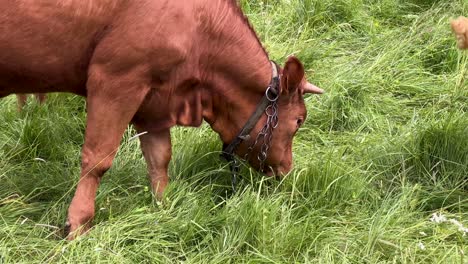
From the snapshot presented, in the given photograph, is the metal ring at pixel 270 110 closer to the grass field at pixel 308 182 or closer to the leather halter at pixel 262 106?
the leather halter at pixel 262 106

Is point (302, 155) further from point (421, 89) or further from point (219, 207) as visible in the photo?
point (421, 89)

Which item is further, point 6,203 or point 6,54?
point 6,203

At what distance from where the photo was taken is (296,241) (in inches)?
187

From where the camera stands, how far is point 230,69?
16.7 feet

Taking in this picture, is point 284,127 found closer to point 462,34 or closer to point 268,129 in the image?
point 268,129

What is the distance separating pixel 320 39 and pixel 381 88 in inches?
36.4

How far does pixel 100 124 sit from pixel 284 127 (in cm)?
119

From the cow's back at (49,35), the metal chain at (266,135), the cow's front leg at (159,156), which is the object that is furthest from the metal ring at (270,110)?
the cow's back at (49,35)

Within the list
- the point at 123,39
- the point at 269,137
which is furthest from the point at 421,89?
the point at 123,39

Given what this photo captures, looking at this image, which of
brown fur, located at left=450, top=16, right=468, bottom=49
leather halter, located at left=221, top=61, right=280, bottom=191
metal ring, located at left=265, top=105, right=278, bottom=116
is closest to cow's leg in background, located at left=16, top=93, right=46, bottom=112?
leather halter, located at left=221, top=61, right=280, bottom=191

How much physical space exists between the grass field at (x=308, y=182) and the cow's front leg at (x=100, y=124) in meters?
0.13

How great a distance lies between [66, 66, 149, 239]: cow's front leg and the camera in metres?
4.67

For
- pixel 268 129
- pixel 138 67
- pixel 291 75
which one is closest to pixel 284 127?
pixel 268 129

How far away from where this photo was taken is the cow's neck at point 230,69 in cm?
A: 500
